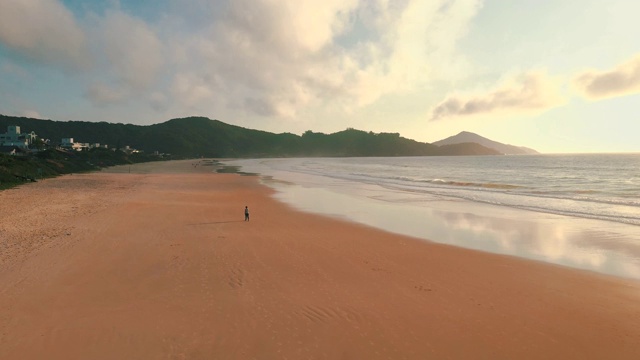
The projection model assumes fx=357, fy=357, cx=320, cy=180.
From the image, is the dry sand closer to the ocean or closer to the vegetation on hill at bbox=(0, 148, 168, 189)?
the ocean

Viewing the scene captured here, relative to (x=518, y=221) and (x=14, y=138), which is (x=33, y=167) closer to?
(x=518, y=221)

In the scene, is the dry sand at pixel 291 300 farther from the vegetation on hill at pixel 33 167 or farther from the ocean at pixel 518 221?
the vegetation on hill at pixel 33 167

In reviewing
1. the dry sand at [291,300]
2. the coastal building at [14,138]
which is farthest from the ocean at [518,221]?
the coastal building at [14,138]

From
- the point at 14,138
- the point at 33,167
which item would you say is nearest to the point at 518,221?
the point at 33,167

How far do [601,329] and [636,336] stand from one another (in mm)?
568

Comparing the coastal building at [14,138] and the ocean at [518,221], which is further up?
the coastal building at [14,138]

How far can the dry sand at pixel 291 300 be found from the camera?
22.5ft

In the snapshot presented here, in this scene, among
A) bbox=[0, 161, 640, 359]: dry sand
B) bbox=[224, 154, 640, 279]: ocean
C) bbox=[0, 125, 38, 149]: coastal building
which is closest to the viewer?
bbox=[0, 161, 640, 359]: dry sand

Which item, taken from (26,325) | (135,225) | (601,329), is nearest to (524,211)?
(601,329)

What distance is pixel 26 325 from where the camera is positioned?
7.50 m

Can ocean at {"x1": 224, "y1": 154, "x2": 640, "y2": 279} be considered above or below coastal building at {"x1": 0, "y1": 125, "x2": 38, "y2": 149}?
below

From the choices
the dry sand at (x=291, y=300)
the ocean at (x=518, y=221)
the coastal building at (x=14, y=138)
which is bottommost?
the ocean at (x=518, y=221)

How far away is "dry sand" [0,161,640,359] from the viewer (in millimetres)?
6855

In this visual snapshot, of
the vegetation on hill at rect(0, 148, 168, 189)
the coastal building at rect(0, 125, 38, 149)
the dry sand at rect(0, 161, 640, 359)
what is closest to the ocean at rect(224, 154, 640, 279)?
the dry sand at rect(0, 161, 640, 359)
